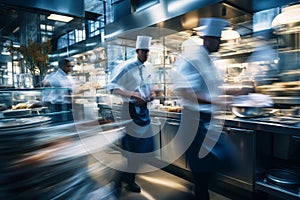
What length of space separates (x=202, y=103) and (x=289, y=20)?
1.61 m

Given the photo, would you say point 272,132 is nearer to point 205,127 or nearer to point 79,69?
point 205,127

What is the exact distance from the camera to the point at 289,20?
2225 mm

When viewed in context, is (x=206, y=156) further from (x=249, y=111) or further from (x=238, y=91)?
(x=238, y=91)

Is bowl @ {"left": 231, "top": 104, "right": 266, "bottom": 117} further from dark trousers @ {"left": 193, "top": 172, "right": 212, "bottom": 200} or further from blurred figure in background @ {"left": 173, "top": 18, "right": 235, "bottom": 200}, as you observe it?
dark trousers @ {"left": 193, "top": 172, "right": 212, "bottom": 200}

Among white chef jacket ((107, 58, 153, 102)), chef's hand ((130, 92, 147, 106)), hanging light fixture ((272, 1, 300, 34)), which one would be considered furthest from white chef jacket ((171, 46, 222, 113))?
hanging light fixture ((272, 1, 300, 34))

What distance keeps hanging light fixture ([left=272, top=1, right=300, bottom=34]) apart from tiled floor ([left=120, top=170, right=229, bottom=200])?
1.98 metres

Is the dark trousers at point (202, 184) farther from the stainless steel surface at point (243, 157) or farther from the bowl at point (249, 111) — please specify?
the bowl at point (249, 111)

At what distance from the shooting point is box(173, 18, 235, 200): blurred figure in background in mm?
1442

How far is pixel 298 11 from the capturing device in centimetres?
217

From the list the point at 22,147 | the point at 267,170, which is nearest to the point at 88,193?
the point at 22,147

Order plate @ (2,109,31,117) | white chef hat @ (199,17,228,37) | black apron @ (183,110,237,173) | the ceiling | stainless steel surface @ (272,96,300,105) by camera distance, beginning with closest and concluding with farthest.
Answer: plate @ (2,109,31,117) < black apron @ (183,110,237,173) < white chef hat @ (199,17,228,37) < stainless steel surface @ (272,96,300,105) < the ceiling

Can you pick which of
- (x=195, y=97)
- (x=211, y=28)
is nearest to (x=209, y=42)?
(x=211, y=28)

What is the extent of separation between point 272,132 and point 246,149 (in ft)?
0.94

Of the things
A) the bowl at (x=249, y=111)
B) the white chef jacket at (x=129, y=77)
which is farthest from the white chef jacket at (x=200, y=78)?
the bowl at (x=249, y=111)
